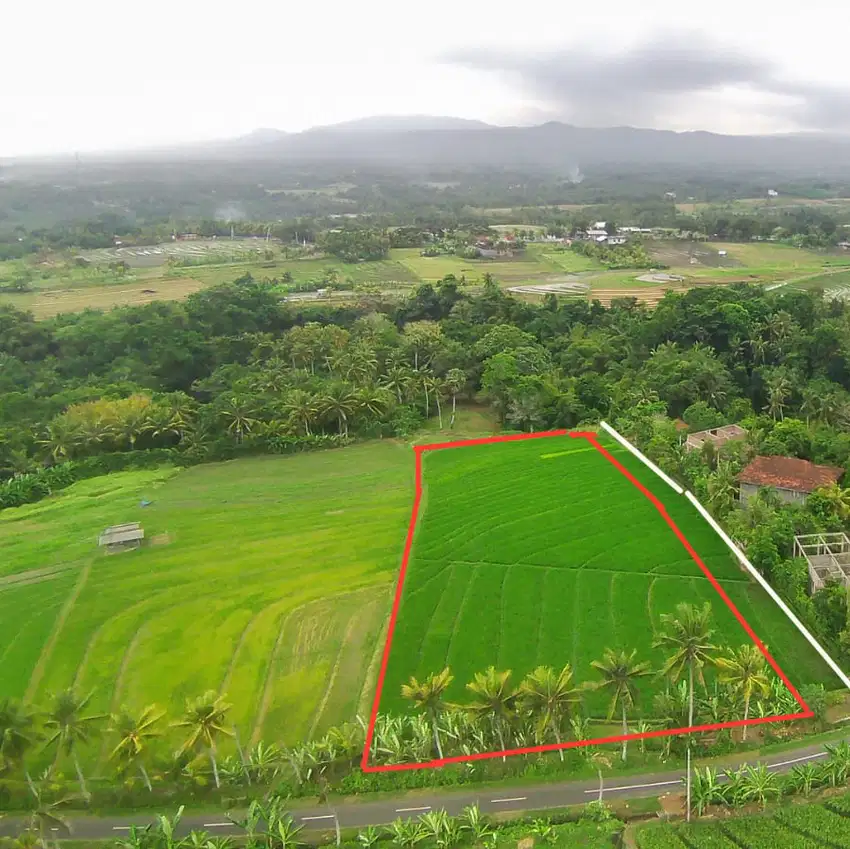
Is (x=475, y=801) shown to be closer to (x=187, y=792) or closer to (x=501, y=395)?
(x=187, y=792)

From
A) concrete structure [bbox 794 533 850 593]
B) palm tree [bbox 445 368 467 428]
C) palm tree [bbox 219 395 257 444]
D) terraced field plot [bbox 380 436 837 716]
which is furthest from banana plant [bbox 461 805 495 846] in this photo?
palm tree [bbox 445 368 467 428]

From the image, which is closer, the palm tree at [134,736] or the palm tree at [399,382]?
the palm tree at [134,736]

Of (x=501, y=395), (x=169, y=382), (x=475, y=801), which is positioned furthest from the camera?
(x=169, y=382)

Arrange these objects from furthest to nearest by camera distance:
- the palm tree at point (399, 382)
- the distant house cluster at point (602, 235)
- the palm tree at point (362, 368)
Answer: the distant house cluster at point (602, 235) < the palm tree at point (362, 368) < the palm tree at point (399, 382)

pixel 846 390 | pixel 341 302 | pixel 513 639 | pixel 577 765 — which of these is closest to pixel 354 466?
pixel 513 639

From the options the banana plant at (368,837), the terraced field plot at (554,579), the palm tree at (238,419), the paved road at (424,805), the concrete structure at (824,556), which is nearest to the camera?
the banana plant at (368,837)

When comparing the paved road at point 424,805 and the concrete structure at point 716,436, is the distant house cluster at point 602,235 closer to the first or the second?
the concrete structure at point 716,436

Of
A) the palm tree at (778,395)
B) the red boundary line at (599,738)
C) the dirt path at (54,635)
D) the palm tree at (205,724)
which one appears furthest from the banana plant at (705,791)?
the palm tree at (778,395)
